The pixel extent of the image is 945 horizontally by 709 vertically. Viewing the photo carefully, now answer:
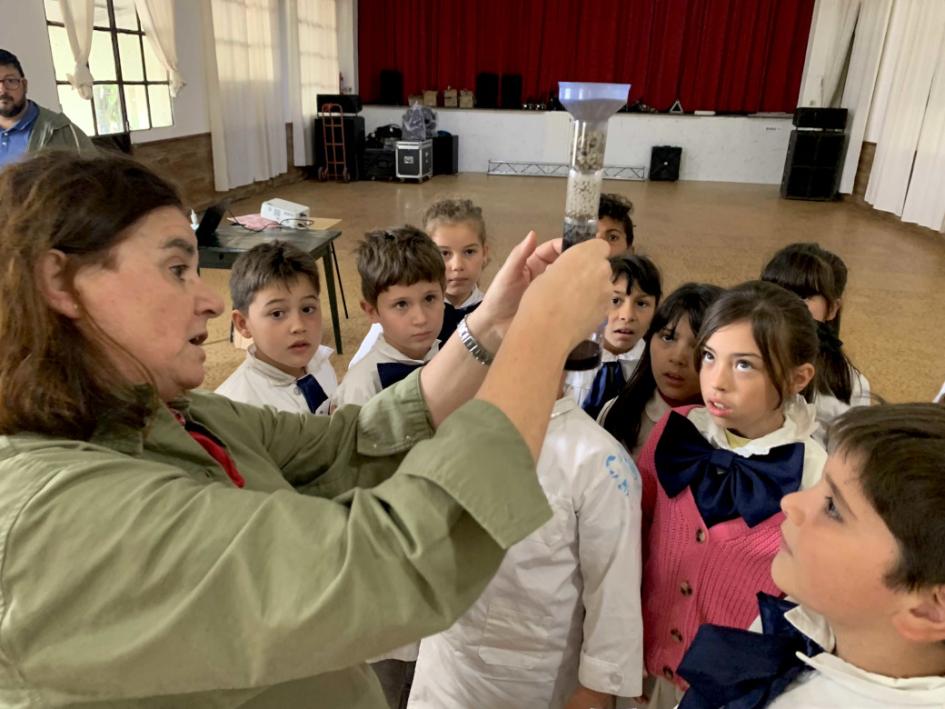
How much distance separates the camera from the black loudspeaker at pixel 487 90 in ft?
38.4

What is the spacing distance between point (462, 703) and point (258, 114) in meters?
8.38

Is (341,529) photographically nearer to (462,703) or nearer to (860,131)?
(462,703)

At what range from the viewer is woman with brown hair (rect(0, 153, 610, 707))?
19.9 inches

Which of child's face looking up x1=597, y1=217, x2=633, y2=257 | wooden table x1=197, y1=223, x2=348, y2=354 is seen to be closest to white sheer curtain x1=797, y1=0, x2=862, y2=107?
wooden table x1=197, y1=223, x2=348, y2=354

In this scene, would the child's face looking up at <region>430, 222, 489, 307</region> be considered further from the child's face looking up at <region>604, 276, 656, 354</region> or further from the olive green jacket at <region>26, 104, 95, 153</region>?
the olive green jacket at <region>26, 104, 95, 153</region>

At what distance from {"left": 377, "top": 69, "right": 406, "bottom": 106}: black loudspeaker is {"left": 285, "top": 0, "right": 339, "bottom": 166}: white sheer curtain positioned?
3.23 ft

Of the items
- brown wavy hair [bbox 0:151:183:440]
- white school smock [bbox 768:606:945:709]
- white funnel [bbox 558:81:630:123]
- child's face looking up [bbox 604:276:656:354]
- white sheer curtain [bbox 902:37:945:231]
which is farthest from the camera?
white sheer curtain [bbox 902:37:945:231]

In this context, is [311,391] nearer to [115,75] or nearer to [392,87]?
[115,75]

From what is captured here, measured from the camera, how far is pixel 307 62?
984 centimetres

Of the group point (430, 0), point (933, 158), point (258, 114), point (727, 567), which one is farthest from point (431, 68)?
point (727, 567)

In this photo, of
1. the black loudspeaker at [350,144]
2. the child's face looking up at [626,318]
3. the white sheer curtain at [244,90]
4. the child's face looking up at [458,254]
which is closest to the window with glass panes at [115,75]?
the white sheer curtain at [244,90]

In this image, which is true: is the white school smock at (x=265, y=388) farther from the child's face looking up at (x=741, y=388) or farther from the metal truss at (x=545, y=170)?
the metal truss at (x=545, y=170)

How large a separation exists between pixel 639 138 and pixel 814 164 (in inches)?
105

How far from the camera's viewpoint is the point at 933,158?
Answer: 24.2 feet
